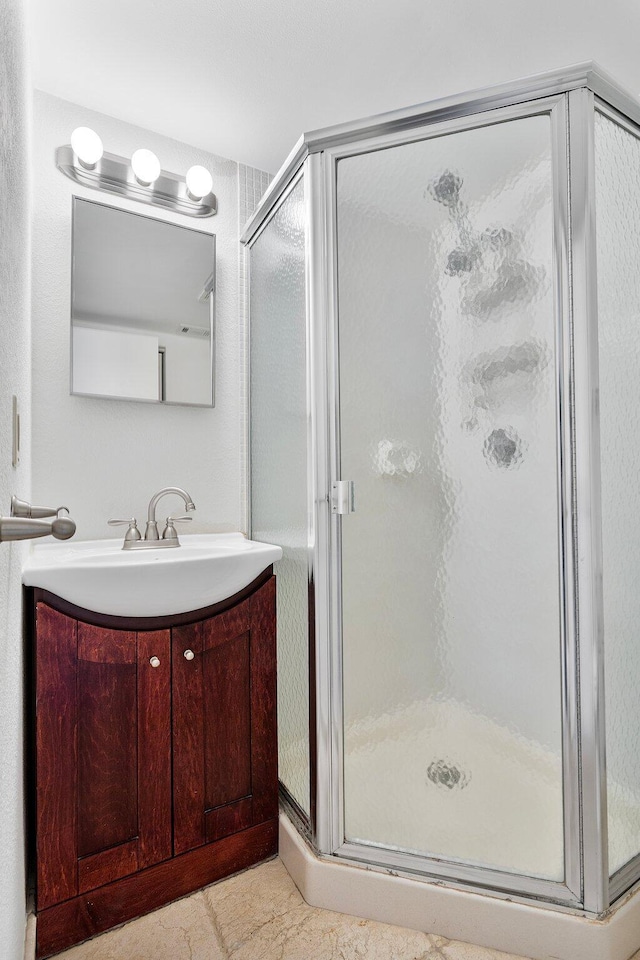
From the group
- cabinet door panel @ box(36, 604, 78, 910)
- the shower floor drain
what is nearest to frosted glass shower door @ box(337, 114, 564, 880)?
the shower floor drain

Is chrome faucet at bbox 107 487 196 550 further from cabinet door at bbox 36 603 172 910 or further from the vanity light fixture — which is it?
the vanity light fixture

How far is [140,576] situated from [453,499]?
2.66 ft

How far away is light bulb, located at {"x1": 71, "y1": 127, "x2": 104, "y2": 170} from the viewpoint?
5.66ft

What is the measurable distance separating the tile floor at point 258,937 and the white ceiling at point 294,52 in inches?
94.4

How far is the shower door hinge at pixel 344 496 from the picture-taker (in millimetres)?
1450

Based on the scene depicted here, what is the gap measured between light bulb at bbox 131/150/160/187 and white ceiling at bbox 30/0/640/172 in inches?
6.4

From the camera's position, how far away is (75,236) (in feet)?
5.85

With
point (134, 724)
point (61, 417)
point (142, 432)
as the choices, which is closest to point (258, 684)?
point (134, 724)

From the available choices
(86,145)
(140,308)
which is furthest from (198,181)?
(140,308)

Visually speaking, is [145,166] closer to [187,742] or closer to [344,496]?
[344,496]

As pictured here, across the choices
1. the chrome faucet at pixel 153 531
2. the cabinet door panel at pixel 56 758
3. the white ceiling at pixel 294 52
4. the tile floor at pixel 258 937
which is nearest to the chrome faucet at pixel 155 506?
the chrome faucet at pixel 153 531

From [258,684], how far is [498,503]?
0.86 metres

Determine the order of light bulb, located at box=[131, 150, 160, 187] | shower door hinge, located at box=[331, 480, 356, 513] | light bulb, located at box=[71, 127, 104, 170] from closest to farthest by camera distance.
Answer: shower door hinge, located at box=[331, 480, 356, 513] → light bulb, located at box=[71, 127, 104, 170] → light bulb, located at box=[131, 150, 160, 187]

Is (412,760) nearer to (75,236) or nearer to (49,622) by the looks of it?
(49,622)
